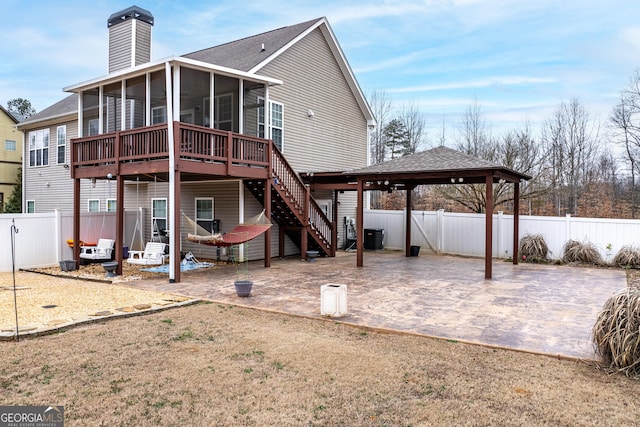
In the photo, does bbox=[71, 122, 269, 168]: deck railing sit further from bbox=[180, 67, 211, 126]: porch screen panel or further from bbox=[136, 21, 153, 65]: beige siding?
bbox=[136, 21, 153, 65]: beige siding

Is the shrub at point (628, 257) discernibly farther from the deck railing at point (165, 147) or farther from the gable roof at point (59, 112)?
the gable roof at point (59, 112)

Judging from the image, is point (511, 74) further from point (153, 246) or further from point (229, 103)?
point (153, 246)

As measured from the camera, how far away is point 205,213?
47.0ft

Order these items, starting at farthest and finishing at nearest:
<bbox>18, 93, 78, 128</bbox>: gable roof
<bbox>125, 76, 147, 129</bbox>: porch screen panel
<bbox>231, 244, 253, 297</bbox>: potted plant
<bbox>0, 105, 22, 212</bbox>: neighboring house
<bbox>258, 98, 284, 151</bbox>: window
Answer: <bbox>0, 105, 22, 212</bbox>: neighboring house → <bbox>18, 93, 78, 128</bbox>: gable roof → <bbox>258, 98, 284, 151</bbox>: window → <bbox>125, 76, 147, 129</bbox>: porch screen panel → <bbox>231, 244, 253, 297</bbox>: potted plant

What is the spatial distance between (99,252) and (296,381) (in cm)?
1013

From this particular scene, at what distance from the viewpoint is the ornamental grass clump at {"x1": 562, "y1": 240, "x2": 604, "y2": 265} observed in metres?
13.2

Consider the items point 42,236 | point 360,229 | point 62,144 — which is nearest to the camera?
point 42,236

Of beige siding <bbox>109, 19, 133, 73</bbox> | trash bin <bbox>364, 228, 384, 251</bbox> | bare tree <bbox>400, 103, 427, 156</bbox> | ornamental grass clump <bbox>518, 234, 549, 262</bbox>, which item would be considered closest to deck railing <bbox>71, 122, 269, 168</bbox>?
→ beige siding <bbox>109, 19, 133, 73</bbox>

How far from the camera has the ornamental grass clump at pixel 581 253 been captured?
43.2 feet

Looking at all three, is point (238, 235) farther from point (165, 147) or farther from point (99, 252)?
point (99, 252)

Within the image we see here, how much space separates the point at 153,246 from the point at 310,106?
737 centimetres

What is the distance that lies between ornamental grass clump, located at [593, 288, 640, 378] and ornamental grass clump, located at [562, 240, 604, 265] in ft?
30.9

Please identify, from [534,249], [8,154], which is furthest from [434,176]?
[8,154]

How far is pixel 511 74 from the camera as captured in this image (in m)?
24.6
